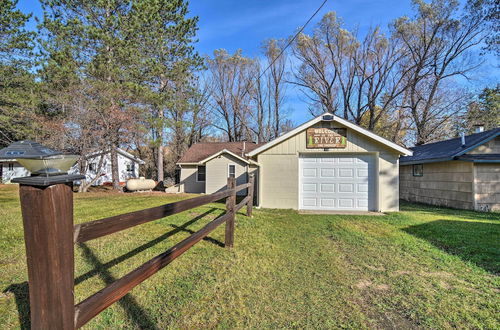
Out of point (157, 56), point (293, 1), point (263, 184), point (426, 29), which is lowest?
point (263, 184)

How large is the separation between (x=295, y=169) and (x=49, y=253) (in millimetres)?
8736

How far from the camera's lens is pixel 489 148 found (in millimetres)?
9758

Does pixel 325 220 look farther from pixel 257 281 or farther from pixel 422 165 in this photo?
pixel 422 165

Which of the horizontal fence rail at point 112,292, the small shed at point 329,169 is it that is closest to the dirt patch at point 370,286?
the horizontal fence rail at point 112,292

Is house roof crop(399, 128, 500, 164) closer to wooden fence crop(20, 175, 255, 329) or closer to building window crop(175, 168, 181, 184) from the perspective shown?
wooden fence crop(20, 175, 255, 329)

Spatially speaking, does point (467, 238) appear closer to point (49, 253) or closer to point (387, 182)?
point (387, 182)

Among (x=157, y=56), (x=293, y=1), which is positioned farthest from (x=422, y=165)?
(x=157, y=56)

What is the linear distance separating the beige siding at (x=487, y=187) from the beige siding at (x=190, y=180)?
47.2 ft

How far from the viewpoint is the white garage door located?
923 cm

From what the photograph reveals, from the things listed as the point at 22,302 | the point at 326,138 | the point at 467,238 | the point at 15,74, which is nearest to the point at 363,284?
the point at 467,238

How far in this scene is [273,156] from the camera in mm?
9758

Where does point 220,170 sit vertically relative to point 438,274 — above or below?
above

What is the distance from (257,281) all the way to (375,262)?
2126 mm

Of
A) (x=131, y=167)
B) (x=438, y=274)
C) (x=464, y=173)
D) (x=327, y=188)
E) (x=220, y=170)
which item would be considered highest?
(x=131, y=167)
